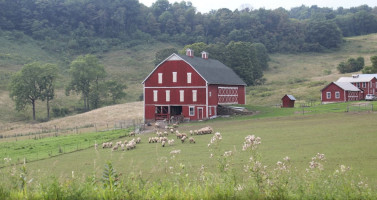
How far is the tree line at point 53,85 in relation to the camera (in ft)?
299

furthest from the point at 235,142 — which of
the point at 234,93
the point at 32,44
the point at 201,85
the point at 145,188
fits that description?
the point at 32,44

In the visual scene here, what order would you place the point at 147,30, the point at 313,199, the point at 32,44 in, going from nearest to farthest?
the point at 313,199, the point at 32,44, the point at 147,30

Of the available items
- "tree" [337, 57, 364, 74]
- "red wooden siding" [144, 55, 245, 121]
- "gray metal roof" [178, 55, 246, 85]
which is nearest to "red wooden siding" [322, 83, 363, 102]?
"gray metal roof" [178, 55, 246, 85]

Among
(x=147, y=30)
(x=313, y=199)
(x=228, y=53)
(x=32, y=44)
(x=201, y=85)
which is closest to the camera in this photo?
(x=313, y=199)

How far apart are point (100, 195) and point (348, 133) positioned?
29.4m

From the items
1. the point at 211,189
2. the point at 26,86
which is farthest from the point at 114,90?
the point at 211,189

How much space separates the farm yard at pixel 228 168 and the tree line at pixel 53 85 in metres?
46.8

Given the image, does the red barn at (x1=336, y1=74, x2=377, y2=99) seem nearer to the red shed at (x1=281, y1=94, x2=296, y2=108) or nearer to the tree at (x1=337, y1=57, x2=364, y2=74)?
the red shed at (x1=281, y1=94, x2=296, y2=108)

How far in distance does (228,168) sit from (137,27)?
569ft

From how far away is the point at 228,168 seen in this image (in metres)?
12.7

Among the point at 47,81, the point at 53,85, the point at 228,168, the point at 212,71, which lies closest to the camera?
the point at 228,168

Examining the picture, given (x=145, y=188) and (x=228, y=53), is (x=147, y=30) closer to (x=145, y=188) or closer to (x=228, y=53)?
(x=228, y=53)

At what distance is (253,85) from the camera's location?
115875 mm

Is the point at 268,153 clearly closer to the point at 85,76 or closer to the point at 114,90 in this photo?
the point at 85,76
